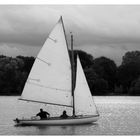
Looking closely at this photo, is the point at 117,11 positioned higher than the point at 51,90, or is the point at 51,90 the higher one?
the point at 117,11

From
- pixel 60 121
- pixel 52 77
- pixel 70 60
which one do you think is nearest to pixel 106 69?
pixel 52 77

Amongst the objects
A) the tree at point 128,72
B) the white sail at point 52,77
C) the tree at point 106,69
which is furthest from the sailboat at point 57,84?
the tree at point 128,72

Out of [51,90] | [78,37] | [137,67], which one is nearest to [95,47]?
[78,37]

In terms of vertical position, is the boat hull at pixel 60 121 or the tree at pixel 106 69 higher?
the tree at pixel 106 69

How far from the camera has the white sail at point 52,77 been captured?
26297mm

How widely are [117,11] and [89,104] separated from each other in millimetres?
6033

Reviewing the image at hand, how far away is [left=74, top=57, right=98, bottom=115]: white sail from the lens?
2694 centimetres

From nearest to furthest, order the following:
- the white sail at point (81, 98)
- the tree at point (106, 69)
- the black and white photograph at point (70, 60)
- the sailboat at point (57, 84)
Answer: the black and white photograph at point (70, 60) → the tree at point (106, 69) → the sailboat at point (57, 84) → the white sail at point (81, 98)

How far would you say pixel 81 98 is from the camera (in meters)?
27.3

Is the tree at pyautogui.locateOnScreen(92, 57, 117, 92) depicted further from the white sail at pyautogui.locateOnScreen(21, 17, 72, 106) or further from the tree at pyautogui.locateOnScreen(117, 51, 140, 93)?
the white sail at pyautogui.locateOnScreen(21, 17, 72, 106)

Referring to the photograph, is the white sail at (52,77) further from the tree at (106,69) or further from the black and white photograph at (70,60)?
the tree at (106,69)

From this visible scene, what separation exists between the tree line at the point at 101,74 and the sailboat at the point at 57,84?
39 centimetres

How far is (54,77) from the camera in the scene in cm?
2667
